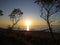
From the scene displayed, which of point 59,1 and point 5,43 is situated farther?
point 59,1

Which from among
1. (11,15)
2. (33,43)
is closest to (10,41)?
(33,43)

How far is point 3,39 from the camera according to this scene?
2616 cm

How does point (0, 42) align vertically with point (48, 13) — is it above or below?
A: below

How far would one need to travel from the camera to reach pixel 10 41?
85.5 feet

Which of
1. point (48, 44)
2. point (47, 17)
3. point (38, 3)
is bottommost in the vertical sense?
point (48, 44)

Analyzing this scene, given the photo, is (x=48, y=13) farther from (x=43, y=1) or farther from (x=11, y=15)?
(x=11, y=15)

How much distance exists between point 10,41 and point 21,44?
1.72 m

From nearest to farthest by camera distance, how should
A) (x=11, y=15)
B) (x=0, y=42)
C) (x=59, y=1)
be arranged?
(x=0, y=42), (x=59, y=1), (x=11, y=15)

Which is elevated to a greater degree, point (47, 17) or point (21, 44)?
point (47, 17)

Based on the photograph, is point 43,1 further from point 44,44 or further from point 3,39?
point 3,39

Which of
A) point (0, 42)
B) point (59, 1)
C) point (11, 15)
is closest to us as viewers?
point (0, 42)

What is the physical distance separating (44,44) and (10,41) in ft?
18.9

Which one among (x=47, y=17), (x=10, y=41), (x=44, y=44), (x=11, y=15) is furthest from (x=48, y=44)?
(x=11, y=15)

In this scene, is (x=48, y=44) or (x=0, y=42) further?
(x=48, y=44)
